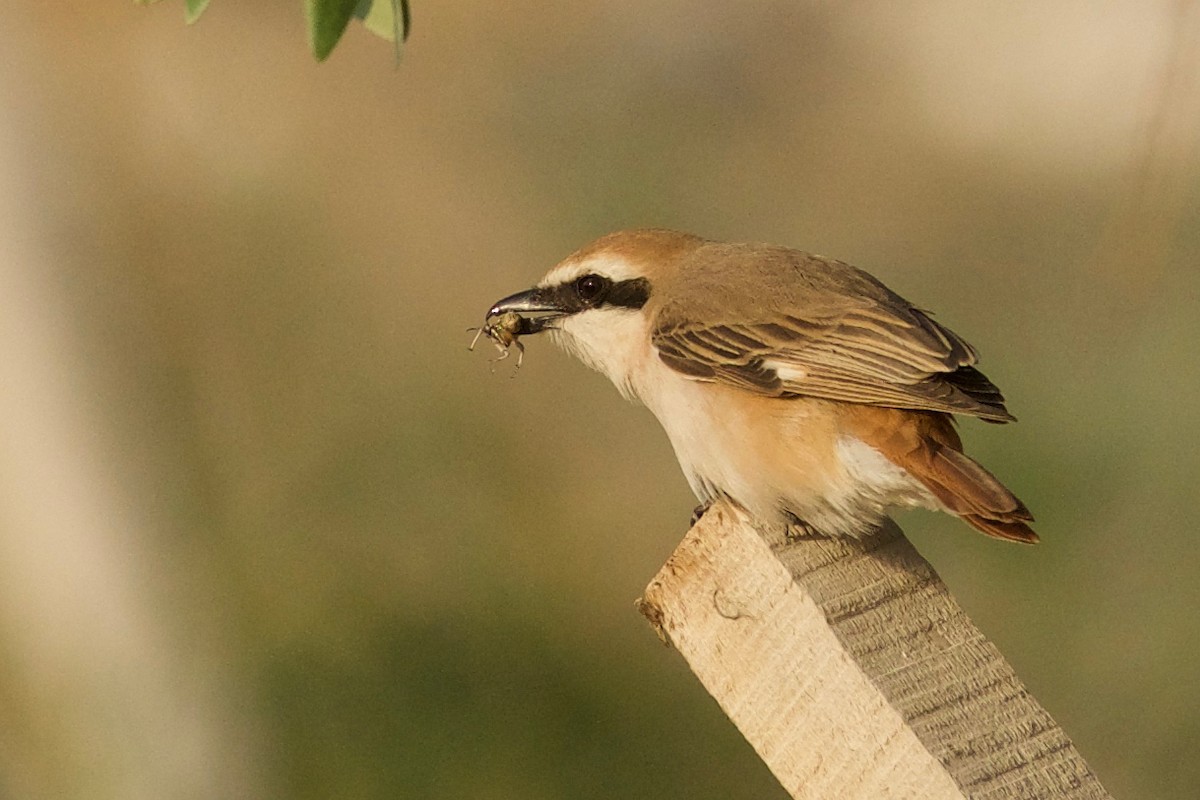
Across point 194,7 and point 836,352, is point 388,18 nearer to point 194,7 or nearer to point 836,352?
point 194,7

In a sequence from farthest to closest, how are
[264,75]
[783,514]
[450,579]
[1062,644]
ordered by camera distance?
[264,75]
[450,579]
[1062,644]
[783,514]

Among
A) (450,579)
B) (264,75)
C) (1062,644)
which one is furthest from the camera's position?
(264,75)

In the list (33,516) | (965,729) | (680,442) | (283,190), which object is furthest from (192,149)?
(965,729)

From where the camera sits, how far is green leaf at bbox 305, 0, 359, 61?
1468 millimetres

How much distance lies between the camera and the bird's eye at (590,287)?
3.20m

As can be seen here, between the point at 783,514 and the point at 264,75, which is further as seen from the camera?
the point at 264,75

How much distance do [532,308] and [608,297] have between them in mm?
174

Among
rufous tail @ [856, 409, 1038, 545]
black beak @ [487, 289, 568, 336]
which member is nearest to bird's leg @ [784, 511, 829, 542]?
rufous tail @ [856, 409, 1038, 545]

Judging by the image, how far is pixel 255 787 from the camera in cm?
513

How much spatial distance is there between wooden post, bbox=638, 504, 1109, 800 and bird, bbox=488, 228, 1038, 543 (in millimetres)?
324

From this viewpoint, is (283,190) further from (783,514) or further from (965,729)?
(965,729)

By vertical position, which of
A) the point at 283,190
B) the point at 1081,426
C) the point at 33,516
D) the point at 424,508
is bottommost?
the point at 1081,426

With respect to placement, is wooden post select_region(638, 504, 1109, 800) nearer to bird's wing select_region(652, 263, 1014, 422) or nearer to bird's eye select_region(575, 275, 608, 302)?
bird's wing select_region(652, 263, 1014, 422)

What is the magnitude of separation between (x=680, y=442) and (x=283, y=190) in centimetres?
485
